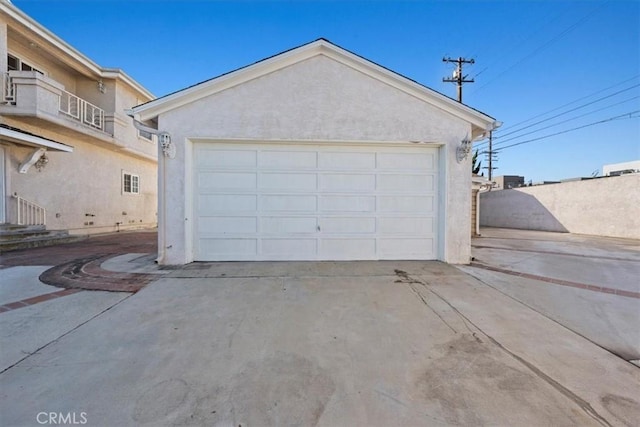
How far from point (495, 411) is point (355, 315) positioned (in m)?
1.76

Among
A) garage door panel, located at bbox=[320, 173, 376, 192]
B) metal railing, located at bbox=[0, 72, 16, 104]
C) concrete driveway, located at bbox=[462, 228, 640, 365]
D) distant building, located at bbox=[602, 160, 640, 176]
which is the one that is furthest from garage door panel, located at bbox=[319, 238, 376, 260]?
distant building, located at bbox=[602, 160, 640, 176]

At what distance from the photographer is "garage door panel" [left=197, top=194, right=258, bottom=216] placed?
5.93 metres

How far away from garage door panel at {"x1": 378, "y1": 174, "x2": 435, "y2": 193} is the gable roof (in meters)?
1.60

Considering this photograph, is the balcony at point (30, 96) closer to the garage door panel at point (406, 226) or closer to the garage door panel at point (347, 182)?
the garage door panel at point (347, 182)

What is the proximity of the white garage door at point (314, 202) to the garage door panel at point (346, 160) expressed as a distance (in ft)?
0.08

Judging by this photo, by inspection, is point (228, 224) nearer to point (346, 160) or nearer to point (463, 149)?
point (346, 160)

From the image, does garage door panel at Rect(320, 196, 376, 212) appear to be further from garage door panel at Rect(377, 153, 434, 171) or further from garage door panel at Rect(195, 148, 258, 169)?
garage door panel at Rect(195, 148, 258, 169)

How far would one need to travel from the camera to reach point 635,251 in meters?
8.18

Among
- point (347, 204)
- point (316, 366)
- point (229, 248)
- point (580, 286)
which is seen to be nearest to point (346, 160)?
point (347, 204)

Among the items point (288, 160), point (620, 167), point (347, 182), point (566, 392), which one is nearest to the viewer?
point (566, 392)

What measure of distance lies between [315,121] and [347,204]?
199 cm

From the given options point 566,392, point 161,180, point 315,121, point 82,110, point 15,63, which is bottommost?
point 566,392

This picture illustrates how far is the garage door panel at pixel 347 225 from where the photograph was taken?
617cm

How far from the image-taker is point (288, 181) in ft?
20.0
